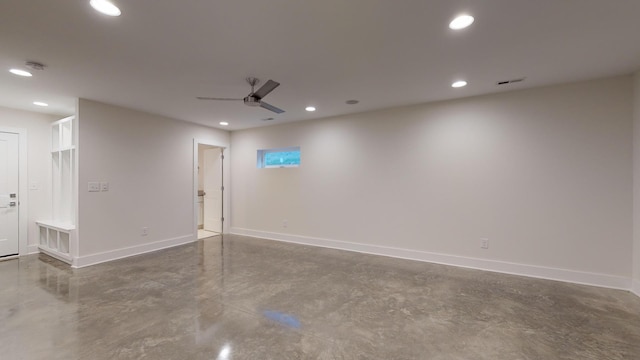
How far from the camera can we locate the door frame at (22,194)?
4551 millimetres

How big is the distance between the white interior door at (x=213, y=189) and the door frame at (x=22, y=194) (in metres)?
3.12

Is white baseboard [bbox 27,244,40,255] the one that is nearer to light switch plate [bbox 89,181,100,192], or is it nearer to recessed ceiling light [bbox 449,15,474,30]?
light switch plate [bbox 89,181,100,192]

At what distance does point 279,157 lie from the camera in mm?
5996

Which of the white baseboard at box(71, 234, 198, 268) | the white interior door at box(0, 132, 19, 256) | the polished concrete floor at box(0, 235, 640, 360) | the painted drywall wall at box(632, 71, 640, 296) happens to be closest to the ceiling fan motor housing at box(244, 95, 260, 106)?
the polished concrete floor at box(0, 235, 640, 360)

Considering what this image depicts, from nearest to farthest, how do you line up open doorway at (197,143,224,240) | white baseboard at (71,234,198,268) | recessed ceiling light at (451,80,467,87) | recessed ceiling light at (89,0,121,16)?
recessed ceiling light at (89,0,121,16), recessed ceiling light at (451,80,467,87), white baseboard at (71,234,198,268), open doorway at (197,143,224,240)

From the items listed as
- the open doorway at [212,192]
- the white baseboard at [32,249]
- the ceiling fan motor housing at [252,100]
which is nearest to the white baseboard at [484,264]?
the open doorway at [212,192]

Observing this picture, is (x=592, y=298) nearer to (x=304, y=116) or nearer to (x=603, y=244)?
(x=603, y=244)

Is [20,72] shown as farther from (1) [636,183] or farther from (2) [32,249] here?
(1) [636,183]

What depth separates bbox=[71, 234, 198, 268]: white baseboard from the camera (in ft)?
13.1

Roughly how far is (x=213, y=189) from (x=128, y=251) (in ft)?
8.07

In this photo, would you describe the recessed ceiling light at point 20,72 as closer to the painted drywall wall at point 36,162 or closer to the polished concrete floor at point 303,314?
the painted drywall wall at point 36,162

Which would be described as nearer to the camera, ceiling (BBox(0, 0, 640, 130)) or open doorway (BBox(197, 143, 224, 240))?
ceiling (BBox(0, 0, 640, 130))

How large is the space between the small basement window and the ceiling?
6.39 feet

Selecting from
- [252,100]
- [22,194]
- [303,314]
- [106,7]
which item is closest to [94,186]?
[22,194]
